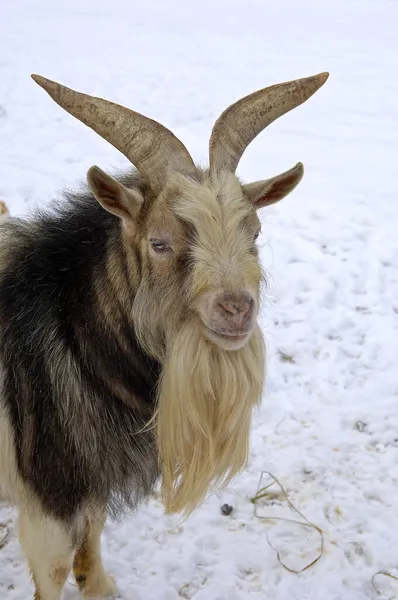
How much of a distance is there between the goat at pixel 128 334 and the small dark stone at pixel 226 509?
1131 mm

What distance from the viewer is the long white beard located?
2559 millimetres

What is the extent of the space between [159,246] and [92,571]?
78.8 inches

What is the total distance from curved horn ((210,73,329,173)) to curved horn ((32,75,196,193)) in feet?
0.61

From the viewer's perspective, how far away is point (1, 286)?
9.50ft

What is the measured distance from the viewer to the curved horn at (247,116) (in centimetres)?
273

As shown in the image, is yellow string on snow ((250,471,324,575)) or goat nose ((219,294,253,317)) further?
yellow string on snow ((250,471,324,575))

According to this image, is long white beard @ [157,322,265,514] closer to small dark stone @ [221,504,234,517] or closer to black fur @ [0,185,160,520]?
black fur @ [0,185,160,520]

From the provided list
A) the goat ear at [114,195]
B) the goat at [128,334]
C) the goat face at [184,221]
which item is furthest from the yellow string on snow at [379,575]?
the goat ear at [114,195]

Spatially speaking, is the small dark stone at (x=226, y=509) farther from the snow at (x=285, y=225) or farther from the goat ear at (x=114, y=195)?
the goat ear at (x=114, y=195)

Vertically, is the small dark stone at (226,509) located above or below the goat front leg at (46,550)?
below

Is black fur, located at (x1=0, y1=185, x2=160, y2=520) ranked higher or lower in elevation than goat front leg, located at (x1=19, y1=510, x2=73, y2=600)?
higher

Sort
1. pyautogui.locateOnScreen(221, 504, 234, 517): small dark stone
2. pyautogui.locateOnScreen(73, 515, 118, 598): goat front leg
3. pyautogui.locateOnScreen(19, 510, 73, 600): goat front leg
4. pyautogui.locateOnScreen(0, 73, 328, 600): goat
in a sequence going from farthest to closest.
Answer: pyautogui.locateOnScreen(221, 504, 234, 517): small dark stone
pyautogui.locateOnScreen(73, 515, 118, 598): goat front leg
pyautogui.locateOnScreen(19, 510, 73, 600): goat front leg
pyautogui.locateOnScreen(0, 73, 328, 600): goat

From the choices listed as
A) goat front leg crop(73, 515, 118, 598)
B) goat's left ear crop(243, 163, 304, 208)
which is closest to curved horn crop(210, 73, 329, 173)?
goat's left ear crop(243, 163, 304, 208)

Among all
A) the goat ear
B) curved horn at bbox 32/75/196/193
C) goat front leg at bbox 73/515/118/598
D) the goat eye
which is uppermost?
curved horn at bbox 32/75/196/193
